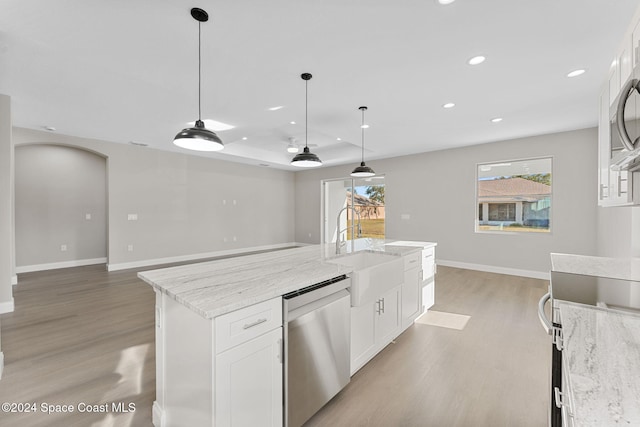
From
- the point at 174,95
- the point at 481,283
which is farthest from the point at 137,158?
the point at 481,283

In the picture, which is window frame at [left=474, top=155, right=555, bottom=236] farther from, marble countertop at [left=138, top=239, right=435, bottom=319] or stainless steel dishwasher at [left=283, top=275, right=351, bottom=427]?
stainless steel dishwasher at [left=283, top=275, right=351, bottom=427]

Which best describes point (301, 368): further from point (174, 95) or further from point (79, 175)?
point (79, 175)

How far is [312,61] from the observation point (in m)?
2.56

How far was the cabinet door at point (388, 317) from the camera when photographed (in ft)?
7.59

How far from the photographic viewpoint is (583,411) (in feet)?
1.74

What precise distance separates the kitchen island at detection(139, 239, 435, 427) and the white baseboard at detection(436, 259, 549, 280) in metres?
5.20

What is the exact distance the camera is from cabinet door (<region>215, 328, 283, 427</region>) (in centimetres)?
120

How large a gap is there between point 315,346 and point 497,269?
536 cm

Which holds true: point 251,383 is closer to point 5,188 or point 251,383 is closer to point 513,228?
point 5,188

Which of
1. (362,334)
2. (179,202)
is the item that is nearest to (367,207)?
(179,202)

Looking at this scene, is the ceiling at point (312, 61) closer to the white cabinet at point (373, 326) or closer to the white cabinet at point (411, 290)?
the white cabinet at point (411, 290)

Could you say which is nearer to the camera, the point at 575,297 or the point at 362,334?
the point at 575,297

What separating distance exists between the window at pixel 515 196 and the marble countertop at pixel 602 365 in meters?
5.17

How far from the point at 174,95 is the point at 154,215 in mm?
3848
